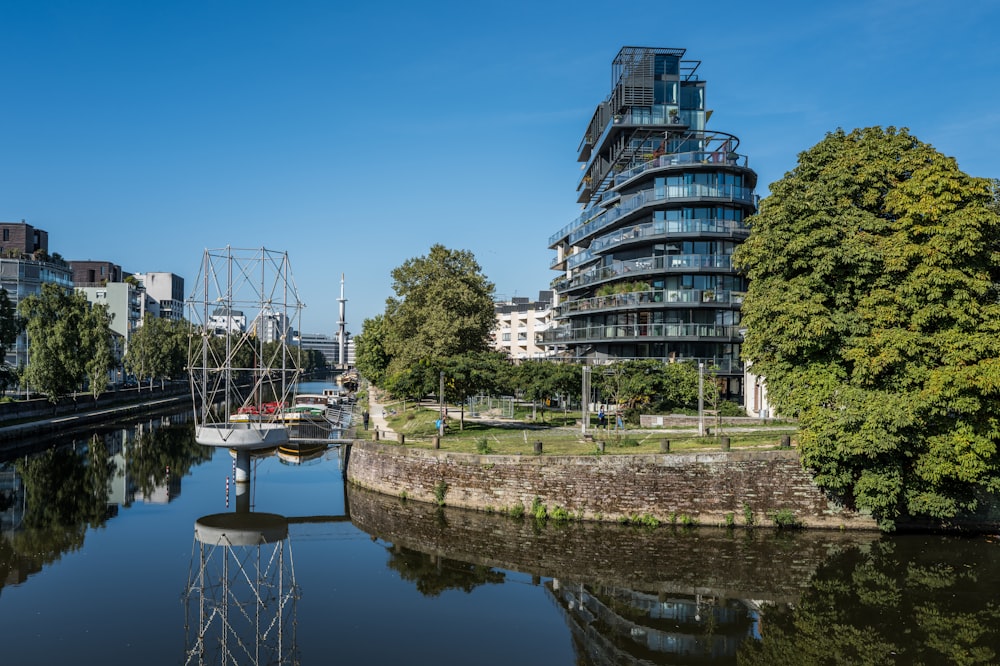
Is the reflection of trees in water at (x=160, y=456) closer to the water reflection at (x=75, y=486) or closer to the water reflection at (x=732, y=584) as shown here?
the water reflection at (x=75, y=486)

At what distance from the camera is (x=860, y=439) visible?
33406mm

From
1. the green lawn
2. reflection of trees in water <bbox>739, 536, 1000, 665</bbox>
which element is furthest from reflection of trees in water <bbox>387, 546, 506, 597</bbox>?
reflection of trees in water <bbox>739, 536, 1000, 665</bbox>

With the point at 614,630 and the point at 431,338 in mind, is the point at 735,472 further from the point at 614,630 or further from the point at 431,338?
the point at 431,338

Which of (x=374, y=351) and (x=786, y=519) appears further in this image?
(x=374, y=351)

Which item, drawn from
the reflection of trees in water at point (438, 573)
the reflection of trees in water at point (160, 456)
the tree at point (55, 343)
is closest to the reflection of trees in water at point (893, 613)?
the reflection of trees in water at point (438, 573)

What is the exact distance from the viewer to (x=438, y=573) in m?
32.6

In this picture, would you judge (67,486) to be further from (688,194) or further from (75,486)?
(688,194)

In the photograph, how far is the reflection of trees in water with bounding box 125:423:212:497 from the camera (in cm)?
5416

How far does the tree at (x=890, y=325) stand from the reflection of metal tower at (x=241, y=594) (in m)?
24.3

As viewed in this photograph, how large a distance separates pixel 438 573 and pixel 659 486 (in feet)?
42.4

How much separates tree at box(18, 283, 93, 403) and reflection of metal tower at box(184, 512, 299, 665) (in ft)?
171

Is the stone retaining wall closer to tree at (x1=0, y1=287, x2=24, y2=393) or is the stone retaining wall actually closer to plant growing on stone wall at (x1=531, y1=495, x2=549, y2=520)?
plant growing on stone wall at (x1=531, y1=495, x2=549, y2=520)

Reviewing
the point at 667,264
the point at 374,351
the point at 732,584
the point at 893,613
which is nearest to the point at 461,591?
the point at 732,584

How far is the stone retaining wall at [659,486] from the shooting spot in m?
38.0
